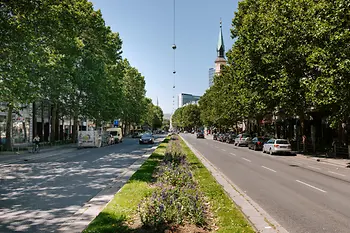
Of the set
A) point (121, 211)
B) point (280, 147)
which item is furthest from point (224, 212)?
point (280, 147)

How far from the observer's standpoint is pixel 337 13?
21.2 metres

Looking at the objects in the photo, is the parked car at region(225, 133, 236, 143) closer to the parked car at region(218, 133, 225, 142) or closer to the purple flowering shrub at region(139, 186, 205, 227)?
the parked car at region(218, 133, 225, 142)

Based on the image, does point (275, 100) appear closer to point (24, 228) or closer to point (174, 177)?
point (174, 177)

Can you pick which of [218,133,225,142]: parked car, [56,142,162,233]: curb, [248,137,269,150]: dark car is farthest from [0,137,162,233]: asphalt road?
[218,133,225,142]: parked car

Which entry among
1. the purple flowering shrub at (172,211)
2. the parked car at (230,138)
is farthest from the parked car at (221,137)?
the purple flowering shrub at (172,211)

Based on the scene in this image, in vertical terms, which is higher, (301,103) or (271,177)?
(301,103)

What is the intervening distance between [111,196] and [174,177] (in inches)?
82.2

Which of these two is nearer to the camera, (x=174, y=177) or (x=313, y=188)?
(x=174, y=177)

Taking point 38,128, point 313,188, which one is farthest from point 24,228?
point 38,128

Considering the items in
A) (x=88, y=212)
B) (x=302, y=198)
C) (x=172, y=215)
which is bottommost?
(x=302, y=198)

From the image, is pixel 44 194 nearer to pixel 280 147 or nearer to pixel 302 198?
pixel 302 198

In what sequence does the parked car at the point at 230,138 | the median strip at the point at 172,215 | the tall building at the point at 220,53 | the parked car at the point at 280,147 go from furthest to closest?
the tall building at the point at 220,53 → the parked car at the point at 230,138 → the parked car at the point at 280,147 → the median strip at the point at 172,215

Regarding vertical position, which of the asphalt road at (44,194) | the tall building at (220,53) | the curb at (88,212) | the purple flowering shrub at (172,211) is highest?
the tall building at (220,53)

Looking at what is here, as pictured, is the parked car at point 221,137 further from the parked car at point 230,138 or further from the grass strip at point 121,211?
the grass strip at point 121,211
